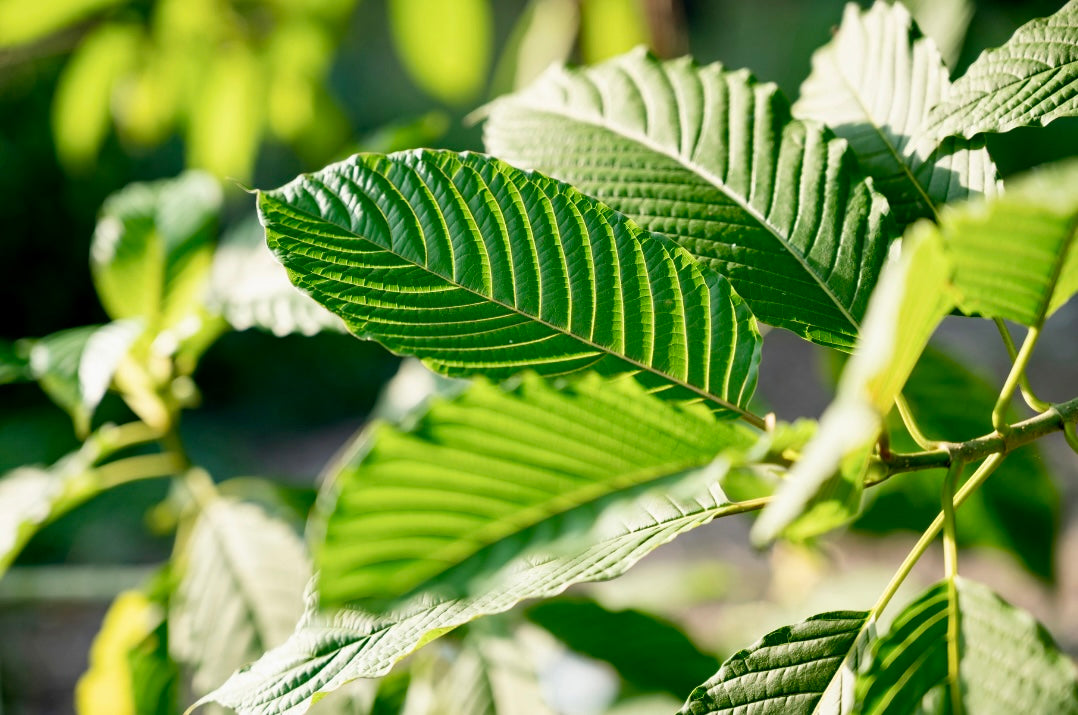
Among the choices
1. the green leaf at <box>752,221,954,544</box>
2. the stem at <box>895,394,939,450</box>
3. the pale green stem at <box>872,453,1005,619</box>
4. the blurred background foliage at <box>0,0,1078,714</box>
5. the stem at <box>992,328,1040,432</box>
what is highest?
the green leaf at <box>752,221,954,544</box>

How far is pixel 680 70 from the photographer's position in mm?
548

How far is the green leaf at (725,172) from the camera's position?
1.47 feet

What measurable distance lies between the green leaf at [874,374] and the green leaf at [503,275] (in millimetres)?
113

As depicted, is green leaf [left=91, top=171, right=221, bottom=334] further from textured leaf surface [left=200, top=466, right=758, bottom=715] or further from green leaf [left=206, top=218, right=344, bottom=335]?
textured leaf surface [left=200, top=466, right=758, bottom=715]

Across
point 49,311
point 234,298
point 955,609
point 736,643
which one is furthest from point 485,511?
point 49,311

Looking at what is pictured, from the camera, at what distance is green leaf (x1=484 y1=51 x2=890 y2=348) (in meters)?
0.45

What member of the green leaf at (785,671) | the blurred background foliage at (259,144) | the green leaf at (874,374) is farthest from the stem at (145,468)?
the green leaf at (874,374)

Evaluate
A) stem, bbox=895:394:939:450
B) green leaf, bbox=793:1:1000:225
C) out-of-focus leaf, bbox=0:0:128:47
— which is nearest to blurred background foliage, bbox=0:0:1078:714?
out-of-focus leaf, bbox=0:0:128:47

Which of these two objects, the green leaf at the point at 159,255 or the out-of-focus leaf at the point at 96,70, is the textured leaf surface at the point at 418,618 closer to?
the green leaf at the point at 159,255

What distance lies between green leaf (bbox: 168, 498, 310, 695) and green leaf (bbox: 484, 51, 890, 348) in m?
0.49

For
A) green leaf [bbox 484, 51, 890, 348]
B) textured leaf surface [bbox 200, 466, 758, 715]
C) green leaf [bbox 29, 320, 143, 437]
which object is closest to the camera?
textured leaf surface [bbox 200, 466, 758, 715]

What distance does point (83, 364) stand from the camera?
2.37 ft

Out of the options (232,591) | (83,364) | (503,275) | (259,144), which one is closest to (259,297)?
(83,364)

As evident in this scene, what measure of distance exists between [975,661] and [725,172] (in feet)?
0.95
